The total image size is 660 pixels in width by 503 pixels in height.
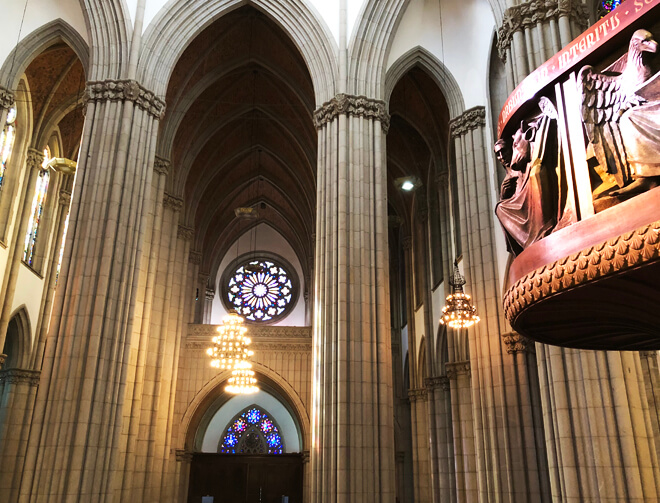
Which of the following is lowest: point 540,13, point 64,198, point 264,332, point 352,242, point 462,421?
point 462,421

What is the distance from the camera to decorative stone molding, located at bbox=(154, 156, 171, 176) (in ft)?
57.5

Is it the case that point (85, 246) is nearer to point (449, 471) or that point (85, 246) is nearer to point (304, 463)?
point (449, 471)

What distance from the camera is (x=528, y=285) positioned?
3434 mm

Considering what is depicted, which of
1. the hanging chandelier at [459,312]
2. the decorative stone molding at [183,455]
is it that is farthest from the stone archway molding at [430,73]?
the decorative stone molding at [183,455]

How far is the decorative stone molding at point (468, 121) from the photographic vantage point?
1436cm

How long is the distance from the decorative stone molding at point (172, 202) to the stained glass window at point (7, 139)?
4.61 m

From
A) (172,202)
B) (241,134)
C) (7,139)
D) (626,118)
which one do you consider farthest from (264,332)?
(626,118)

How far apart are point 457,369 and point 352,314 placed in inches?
200

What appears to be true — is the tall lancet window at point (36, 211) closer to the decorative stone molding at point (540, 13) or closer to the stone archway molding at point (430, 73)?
the stone archway molding at point (430, 73)

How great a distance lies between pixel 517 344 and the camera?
39.3ft

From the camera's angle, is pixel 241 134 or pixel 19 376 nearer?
pixel 19 376

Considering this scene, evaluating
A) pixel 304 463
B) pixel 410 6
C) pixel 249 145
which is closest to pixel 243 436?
pixel 304 463

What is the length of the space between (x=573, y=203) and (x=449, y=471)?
15.1m

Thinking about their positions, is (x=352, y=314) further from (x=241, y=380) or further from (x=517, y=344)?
(x=241, y=380)
